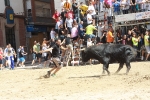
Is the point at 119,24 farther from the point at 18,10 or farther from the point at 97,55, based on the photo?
the point at 18,10

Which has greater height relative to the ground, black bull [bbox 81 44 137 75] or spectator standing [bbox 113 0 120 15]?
spectator standing [bbox 113 0 120 15]

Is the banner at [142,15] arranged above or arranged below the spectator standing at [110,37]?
above

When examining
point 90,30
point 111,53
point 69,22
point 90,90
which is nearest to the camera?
point 90,90

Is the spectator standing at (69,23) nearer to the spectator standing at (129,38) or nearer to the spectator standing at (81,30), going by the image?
the spectator standing at (81,30)

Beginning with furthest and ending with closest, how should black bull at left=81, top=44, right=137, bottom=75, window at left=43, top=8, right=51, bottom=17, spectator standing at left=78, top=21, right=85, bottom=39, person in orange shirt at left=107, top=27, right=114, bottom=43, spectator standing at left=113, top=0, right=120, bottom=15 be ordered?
window at left=43, top=8, right=51, bottom=17, spectator standing at left=113, top=0, right=120, bottom=15, spectator standing at left=78, top=21, right=85, bottom=39, person in orange shirt at left=107, top=27, right=114, bottom=43, black bull at left=81, top=44, right=137, bottom=75

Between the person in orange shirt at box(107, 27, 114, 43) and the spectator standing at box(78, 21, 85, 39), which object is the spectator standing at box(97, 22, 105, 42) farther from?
the spectator standing at box(78, 21, 85, 39)

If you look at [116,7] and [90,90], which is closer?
[90,90]

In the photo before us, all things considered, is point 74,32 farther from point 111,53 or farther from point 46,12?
point 46,12

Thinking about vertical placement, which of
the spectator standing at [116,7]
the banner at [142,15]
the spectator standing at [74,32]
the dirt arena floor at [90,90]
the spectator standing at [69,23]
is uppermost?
the spectator standing at [116,7]

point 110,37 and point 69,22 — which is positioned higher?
point 69,22

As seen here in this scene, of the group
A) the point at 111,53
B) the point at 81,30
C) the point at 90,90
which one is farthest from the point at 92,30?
the point at 90,90

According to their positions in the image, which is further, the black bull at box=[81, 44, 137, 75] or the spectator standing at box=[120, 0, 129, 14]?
the spectator standing at box=[120, 0, 129, 14]

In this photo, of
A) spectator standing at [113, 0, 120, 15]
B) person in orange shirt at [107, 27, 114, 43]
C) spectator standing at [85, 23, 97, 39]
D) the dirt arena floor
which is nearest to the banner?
spectator standing at [113, 0, 120, 15]

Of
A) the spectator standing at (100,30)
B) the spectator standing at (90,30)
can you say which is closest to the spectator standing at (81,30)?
the spectator standing at (90,30)
